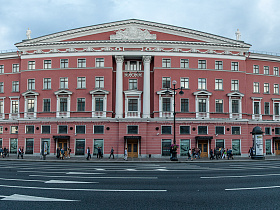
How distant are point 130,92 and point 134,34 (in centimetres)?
933

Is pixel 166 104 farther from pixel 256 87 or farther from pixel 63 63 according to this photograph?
pixel 63 63

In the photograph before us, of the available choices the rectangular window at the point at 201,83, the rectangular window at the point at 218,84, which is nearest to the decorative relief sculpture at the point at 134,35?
the rectangular window at the point at 201,83

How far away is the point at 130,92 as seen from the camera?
143ft

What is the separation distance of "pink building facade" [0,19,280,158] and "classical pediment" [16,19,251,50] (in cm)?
16

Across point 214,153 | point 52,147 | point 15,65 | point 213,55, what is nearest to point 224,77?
point 213,55

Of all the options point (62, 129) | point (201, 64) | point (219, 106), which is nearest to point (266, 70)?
point (219, 106)

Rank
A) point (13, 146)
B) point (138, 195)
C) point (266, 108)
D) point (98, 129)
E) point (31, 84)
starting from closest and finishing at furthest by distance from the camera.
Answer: point (138, 195), point (98, 129), point (31, 84), point (13, 146), point (266, 108)

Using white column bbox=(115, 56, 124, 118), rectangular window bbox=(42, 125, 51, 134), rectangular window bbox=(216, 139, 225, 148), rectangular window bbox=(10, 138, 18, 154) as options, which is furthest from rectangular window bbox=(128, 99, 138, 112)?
rectangular window bbox=(10, 138, 18, 154)

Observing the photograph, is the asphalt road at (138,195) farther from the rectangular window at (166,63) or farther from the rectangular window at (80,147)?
the rectangular window at (166,63)

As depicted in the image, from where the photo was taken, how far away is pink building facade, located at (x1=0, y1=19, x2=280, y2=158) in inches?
1671

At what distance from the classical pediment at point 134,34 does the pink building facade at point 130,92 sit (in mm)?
159

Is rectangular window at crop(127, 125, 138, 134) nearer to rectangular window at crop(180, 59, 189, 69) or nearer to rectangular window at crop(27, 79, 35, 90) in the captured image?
rectangular window at crop(180, 59, 189, 69)

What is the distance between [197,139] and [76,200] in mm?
33479

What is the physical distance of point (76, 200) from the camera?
10.8 m
